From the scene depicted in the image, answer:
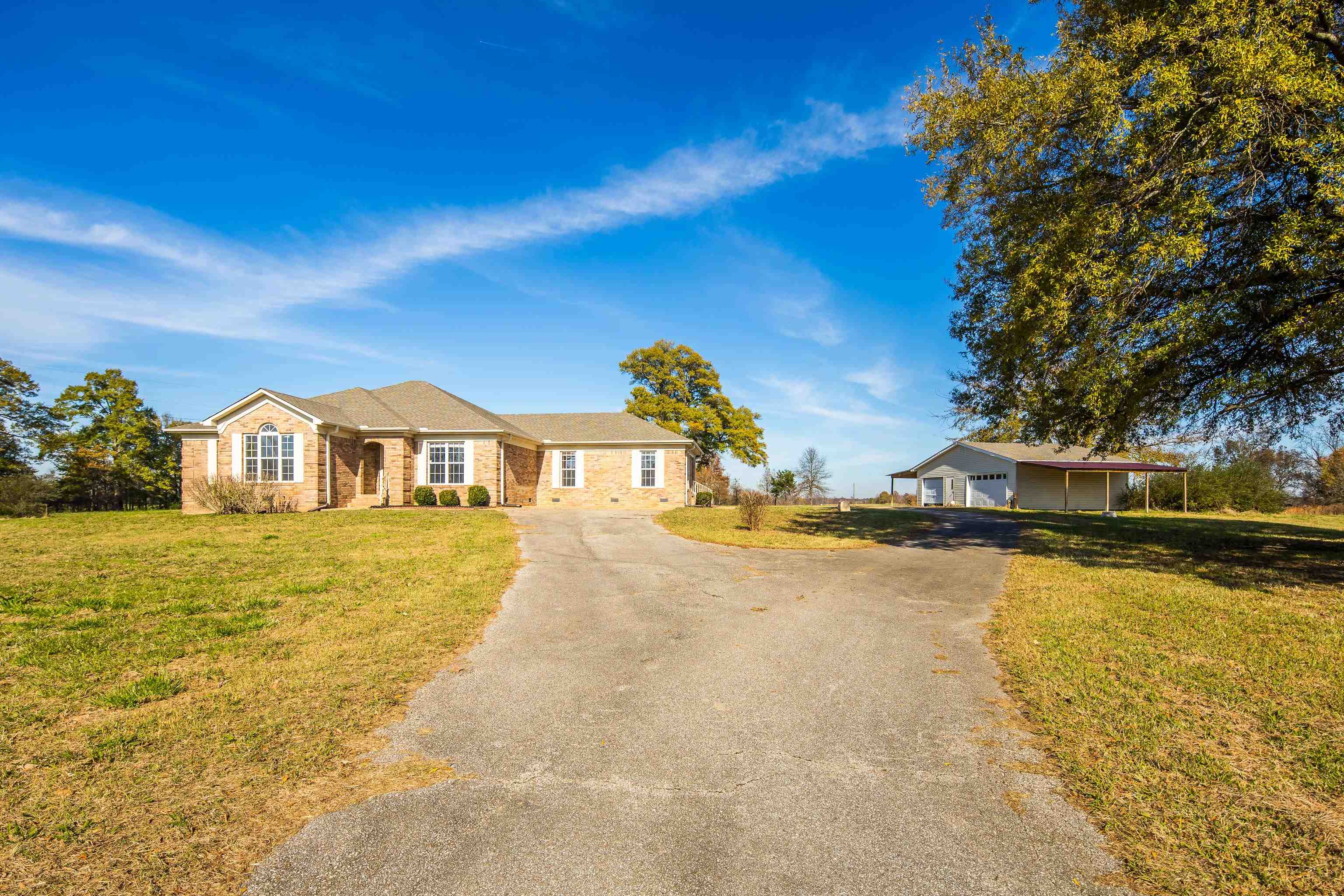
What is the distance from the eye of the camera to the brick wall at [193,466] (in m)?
23.0

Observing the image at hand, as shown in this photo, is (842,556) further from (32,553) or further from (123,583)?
(32,553)

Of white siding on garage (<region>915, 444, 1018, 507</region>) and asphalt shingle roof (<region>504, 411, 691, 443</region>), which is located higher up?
asphalt shingle roof (<region>504, 411, 691, 443</region>)

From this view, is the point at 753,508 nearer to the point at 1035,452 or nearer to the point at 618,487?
the point at 618,487

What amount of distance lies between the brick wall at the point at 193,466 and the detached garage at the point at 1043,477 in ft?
118

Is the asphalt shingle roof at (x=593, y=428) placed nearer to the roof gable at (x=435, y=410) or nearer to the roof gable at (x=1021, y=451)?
the roof gable at (x=435, y=410)

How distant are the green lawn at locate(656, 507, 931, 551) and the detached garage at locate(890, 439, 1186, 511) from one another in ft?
37.2

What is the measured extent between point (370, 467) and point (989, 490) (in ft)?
102

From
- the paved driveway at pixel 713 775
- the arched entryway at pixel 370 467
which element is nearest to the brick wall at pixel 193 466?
the arched entryway at pixel 370 467

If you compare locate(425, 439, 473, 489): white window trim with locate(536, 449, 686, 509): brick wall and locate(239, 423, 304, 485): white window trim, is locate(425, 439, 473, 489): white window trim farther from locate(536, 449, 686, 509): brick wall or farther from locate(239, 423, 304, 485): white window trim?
locate(239, 423, 304, 485): white window trim

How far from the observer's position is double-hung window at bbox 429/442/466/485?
24.8 metres

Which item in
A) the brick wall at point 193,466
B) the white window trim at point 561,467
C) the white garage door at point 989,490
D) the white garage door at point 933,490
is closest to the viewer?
the brick wall at point 193,466

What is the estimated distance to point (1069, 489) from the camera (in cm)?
3331

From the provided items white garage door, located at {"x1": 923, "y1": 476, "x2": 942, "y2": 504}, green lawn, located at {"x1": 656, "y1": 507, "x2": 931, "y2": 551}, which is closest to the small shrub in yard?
green lawn, located at {"x1": 656, "y1": 507, "x2": 931, "y2": 551}

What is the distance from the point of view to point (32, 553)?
11656 millimetres
